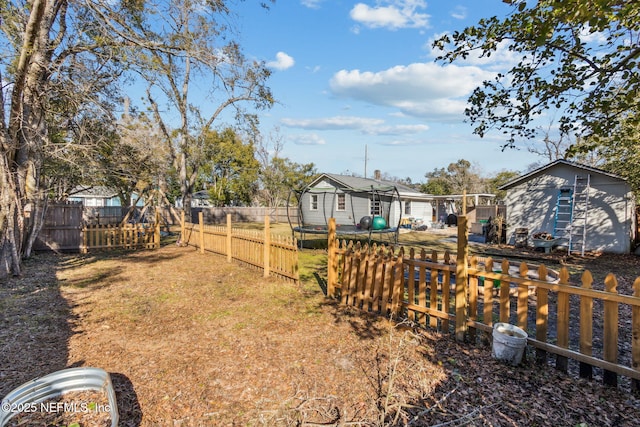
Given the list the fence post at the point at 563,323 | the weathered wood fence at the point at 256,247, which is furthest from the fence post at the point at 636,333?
the weathered wood fence at the point at 256,247

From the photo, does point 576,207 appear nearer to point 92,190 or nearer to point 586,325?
point 586,325

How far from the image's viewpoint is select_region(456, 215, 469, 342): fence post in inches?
151

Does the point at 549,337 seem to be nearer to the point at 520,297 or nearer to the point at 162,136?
the point at 520,297

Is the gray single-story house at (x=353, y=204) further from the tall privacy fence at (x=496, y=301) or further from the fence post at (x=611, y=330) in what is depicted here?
the fence post at (x=611, y=330)

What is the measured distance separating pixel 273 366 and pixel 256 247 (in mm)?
4882

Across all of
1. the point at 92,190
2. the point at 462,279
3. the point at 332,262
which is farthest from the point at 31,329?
the point at 92,190

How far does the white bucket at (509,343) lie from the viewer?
Answer: 3.32 m

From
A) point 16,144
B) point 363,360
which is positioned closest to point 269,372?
point 363,360

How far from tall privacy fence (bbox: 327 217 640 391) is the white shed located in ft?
26.9

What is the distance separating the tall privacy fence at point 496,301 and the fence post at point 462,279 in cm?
1

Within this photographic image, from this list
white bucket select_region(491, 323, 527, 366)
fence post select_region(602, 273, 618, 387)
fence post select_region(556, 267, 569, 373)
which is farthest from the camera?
white bucket select_region(491, 323, 527, 366)

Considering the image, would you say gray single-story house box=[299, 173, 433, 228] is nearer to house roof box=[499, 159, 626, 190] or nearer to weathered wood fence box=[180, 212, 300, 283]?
house roof box=[499, 159, 626, 190]

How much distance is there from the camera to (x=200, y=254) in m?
11.0

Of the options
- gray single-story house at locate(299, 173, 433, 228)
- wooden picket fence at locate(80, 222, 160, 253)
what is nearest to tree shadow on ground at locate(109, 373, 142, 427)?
wooden picket fence at locate(80, 222, 160, 253)
